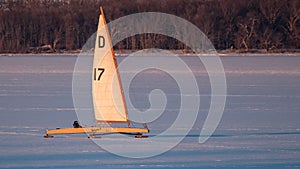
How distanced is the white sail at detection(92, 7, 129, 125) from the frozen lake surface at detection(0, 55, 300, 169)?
52cm

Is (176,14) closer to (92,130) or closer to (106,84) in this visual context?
(106,84)

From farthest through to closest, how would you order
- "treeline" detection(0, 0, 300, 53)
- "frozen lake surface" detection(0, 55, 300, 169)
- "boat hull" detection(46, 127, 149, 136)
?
"treeline" detection(0, 0, 300, 53) < "boat hull" detection(46, 127, 149, 136) < "frozen lake surface" detection(0, 55, 300, 169)

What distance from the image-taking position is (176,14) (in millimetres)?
49750

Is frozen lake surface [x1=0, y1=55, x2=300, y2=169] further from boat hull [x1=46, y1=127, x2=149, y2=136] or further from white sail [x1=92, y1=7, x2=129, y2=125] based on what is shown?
white sail [x1=92, y1=7, x2=129, y2=125]

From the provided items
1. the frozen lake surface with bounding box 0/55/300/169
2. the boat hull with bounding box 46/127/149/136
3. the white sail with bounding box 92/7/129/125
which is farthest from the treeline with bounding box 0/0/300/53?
the boat hull with bounding box 46/127/149/136

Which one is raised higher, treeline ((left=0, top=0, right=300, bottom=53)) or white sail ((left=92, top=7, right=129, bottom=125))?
white sail ((left=92, top=7, right=129, bottom=125))

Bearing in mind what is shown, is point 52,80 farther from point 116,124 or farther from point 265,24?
point 265,24

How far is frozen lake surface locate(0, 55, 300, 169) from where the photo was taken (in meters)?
7.30

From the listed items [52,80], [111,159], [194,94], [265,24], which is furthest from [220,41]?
[111,159]

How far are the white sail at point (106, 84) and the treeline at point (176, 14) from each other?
31.8 m

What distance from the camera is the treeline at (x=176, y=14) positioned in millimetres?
42594

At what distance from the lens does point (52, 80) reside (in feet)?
56.6

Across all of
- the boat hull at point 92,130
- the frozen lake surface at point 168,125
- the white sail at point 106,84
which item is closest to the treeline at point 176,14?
the frozen lake surface at point 168,125

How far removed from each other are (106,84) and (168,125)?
1191 millimetres
